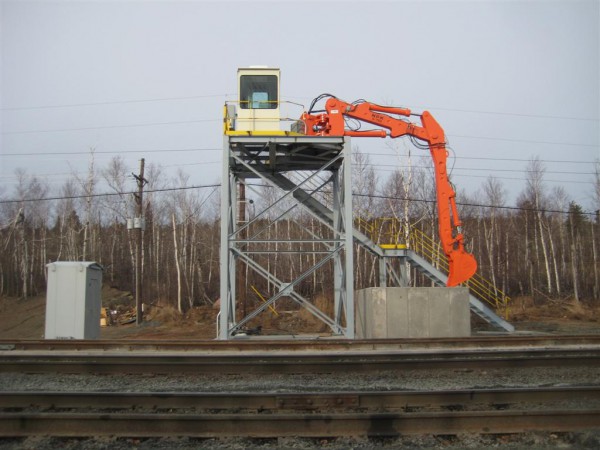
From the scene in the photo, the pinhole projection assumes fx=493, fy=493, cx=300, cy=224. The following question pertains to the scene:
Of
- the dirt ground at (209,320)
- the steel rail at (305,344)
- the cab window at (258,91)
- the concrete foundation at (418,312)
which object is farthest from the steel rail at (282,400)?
the dirt ground at (209,320)

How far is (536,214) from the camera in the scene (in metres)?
42.9

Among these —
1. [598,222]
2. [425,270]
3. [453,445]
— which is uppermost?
[598,222]

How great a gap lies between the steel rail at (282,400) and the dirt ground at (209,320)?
1529 cm

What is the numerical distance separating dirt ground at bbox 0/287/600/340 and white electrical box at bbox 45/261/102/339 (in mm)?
7967

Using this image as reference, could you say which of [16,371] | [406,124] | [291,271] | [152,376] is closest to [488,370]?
[152,376]

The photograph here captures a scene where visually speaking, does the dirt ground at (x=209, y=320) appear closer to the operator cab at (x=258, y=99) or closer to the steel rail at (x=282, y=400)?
the operator cab at (x=258, y=99)

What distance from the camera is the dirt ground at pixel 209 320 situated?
78.8 ft

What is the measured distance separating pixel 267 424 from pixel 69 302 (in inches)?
452

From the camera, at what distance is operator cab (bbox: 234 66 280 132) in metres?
16.3

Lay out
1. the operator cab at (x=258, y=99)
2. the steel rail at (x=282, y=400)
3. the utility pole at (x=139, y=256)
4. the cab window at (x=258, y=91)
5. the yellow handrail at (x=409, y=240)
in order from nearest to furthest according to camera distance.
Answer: the steel rail at (x=282, y=400)
the operator cab at (x=258, y=99)
the cab window at (x=258, y=91)
the yellow handrail at (x=409, y=240)
the utility pole at (x=139, y=256)

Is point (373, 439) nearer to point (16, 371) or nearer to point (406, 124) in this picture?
point (16, 371)

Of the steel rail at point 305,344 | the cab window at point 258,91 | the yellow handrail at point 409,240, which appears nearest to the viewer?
the steel rail at point 305,344

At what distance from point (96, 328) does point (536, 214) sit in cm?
3861

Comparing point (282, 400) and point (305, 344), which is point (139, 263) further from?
point (282, 400)
